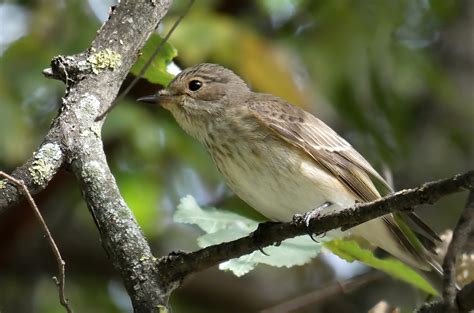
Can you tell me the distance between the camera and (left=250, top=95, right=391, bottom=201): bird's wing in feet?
13.2

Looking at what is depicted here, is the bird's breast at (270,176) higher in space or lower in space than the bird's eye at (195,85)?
lower

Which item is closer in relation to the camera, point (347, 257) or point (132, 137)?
point (347, 257)

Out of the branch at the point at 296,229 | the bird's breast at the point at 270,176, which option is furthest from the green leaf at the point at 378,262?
the bird's breast at the point at 270,176

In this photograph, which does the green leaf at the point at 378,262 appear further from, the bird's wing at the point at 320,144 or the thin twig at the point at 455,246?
the thin twig at the point at 455,246

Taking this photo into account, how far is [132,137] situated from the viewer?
17.5 feet

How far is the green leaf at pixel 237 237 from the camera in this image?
10.5ft

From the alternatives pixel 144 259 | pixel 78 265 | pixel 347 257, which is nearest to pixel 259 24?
pixel 78 265

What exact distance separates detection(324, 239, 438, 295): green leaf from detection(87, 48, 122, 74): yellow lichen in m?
1.03

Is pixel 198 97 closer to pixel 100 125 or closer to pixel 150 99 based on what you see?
pixel 150 99

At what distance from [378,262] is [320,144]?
107 cm

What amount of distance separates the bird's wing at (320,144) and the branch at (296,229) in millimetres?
1007

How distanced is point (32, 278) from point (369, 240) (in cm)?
277

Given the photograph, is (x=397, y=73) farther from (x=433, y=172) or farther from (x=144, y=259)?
(x=144, y=259)

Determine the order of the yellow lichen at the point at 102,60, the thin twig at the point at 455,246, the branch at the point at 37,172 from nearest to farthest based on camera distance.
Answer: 1. the thin twig at the point at 455,246
2. the branch at the point at 37,172
3. the yellow lichen at the point at 102,60
